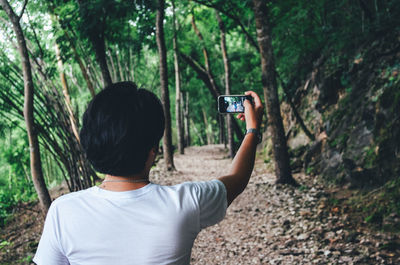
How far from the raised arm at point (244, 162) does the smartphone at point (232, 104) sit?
0.15 meters

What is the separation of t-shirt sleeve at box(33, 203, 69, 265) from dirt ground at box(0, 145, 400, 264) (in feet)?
10.8

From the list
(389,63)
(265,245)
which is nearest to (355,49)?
(389,63)

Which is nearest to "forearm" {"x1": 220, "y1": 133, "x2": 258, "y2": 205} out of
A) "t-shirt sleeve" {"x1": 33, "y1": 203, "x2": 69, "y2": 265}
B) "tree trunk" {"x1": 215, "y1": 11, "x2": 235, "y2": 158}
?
"t-shirt sleeve" {"x1": 33, "y1": 203, "x2": 69, "y2": 265}

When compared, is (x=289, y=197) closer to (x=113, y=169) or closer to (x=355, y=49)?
(x=355, y=49)

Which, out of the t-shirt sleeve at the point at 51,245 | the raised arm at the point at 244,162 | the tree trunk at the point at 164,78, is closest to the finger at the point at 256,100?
the raised arm at the point at 244,162

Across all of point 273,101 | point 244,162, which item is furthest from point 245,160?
point 273,101

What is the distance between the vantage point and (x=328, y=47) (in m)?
7.87

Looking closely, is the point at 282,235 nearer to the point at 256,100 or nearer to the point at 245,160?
the point at 256,100

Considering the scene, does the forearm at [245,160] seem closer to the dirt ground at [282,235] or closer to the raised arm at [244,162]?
the raised arm at [244,162]

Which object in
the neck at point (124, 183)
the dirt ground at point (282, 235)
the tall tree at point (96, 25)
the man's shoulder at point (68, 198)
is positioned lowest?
the dirt ground at point (282, 235)

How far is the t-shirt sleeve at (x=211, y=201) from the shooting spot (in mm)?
1084

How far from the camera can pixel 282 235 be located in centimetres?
450

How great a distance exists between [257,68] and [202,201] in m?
12.6

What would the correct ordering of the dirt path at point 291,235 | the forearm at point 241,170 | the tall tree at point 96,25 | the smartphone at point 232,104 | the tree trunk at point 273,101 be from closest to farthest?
1. the forearm at point 241,170
2. the smartphone at point 232,104
3. the dirt path at point 291,235
4. the tall tree at point 96,25
5. the tree trunk at point 273,101
